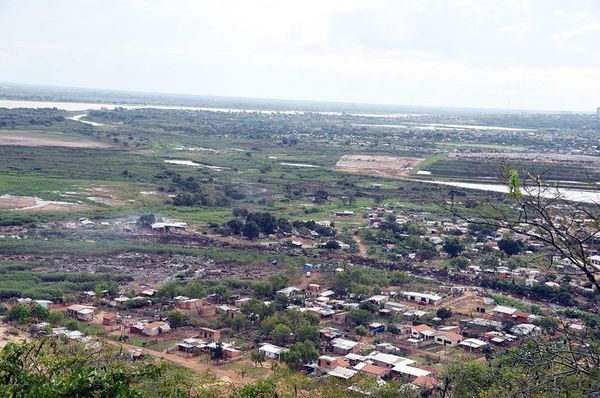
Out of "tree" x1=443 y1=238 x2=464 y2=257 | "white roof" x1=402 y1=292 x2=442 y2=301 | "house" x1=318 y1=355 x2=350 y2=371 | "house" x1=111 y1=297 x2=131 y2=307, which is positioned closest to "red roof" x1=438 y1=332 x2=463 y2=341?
"white roof" x1=402 y1=292 x2=442 y2=301

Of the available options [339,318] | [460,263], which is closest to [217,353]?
[339,318]

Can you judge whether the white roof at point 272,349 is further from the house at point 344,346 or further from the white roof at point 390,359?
the white roof at point 390,359

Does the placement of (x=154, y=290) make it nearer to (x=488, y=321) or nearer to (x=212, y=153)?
(x=488, y=321)

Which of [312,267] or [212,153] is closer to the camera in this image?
[312,267]

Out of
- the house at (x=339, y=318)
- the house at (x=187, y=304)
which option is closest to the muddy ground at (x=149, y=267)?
the house at (x=187, y=304)

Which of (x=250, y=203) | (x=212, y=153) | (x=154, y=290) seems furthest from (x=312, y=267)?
(x=212, y=153)

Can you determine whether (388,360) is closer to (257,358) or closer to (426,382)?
(426,382)
